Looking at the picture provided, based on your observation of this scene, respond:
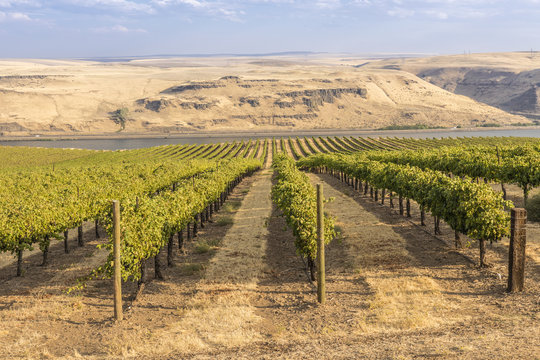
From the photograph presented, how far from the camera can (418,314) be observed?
13719 mm

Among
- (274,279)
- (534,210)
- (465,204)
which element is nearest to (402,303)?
(465,204)

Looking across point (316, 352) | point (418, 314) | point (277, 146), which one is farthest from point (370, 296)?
point (277, 146)

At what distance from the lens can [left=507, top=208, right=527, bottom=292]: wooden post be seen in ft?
47.7

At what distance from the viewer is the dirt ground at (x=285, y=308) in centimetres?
1191

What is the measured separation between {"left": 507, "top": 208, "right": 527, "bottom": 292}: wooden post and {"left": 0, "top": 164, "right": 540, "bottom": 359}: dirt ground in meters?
0.52

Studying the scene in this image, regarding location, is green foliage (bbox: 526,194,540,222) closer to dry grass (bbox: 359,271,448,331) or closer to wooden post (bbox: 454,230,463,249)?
wooden post (bbox: 454,230,463,249)

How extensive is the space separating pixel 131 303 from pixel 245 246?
907 centimetres

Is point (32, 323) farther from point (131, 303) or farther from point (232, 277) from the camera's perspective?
point (232, 277)

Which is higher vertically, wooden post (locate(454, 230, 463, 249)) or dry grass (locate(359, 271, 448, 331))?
wooden post (locate(454, 230, 463, 249))

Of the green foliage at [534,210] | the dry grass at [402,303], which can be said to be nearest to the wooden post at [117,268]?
the dry grass at [402,303]

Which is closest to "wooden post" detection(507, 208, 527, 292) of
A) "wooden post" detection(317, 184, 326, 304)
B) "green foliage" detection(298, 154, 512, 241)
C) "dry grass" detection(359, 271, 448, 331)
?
"green foliage" detection(298, 154, 512, 241)

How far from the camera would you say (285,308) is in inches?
599

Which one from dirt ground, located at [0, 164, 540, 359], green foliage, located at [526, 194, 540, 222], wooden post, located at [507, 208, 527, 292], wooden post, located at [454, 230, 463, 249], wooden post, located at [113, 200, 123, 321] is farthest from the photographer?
green foliage, located at [526, 194, 540, 222]

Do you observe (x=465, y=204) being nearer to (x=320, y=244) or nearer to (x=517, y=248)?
(x=517, y=248)
